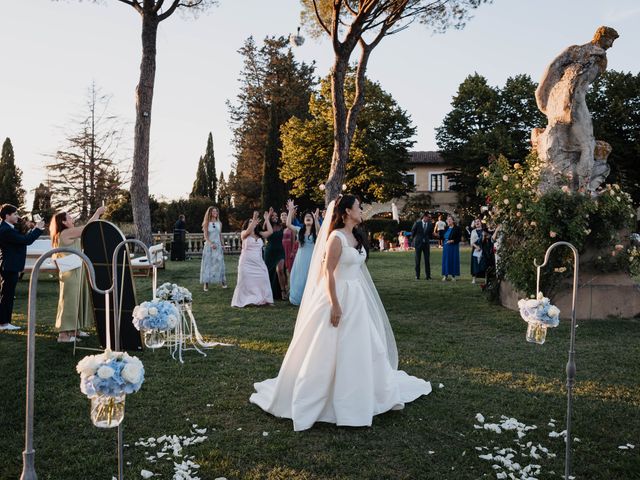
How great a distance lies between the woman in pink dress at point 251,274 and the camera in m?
11.6

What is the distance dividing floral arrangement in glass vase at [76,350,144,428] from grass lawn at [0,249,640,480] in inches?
52.3

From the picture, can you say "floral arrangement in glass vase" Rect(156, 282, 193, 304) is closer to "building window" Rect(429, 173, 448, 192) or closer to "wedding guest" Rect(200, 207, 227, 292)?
"wedding guest" Rect(200, 207, 227, 292)

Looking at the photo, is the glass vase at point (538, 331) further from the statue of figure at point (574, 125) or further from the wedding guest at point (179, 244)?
the wedding guest at point (179, 244)

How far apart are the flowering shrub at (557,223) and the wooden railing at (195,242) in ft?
59.8

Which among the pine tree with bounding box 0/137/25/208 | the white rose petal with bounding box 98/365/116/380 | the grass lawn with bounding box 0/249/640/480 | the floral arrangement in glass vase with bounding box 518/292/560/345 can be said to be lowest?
the grass lawn with bounding box 0/249/640/480

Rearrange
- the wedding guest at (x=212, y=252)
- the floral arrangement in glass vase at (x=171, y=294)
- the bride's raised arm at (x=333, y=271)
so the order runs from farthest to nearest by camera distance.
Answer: the wedding guest at (x=212, y=252) → the floral arrangement in glass vase at (x=171, y=294) → the bride's raised arm at (x=333, y=271)

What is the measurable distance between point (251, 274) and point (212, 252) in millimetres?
2981

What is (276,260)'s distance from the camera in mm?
12898

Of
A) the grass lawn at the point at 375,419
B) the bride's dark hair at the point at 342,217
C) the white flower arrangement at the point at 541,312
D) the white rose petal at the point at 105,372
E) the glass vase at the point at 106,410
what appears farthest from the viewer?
the bride's dark hair at the point at 342,217

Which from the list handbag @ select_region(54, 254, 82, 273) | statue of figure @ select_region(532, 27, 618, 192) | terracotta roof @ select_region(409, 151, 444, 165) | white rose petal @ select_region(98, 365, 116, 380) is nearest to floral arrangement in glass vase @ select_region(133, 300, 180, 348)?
white rose petal @ select_region(98, 365, 116, 380)

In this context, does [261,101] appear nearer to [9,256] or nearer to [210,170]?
[210,170]

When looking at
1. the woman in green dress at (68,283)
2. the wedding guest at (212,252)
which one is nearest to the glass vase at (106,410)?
the woman in green dress at (68,283)

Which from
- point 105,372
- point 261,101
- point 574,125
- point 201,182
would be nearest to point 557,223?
point 574,125

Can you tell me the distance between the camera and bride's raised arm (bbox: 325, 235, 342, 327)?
493cm
